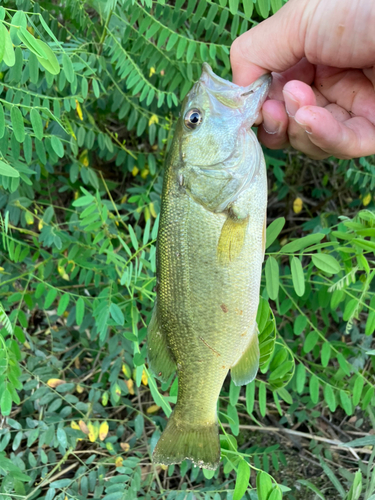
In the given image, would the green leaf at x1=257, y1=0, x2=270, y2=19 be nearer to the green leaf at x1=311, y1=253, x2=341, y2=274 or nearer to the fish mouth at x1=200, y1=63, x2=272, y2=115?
the fish mouth at x1=200, y1=63, x2=272, y2=115

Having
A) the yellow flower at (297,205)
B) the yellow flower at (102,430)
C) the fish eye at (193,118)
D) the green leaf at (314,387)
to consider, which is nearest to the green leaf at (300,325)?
the green leaf at (314,387)

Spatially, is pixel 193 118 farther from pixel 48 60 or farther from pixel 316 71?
pixel 316 71

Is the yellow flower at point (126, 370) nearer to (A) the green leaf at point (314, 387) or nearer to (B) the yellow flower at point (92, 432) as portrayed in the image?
(B) the yellow flower at point (92, 432)

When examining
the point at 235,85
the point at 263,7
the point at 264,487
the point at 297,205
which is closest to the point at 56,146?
the point at 235,85

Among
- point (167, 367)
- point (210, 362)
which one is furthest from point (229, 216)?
point (167, 367)

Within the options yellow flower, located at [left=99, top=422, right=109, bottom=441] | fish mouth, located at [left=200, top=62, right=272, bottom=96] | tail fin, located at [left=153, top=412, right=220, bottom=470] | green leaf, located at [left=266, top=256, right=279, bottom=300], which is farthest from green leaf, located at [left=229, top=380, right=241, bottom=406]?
fish mouth, located at [left=200, top=62, right=272, bottom=96]

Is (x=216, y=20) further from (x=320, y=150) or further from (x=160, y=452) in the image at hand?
(x=160, y=452)
